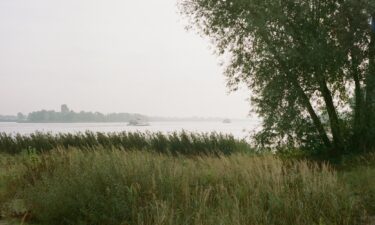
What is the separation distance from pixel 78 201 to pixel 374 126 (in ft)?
40.9

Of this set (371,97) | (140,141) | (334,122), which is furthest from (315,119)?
(140,141)

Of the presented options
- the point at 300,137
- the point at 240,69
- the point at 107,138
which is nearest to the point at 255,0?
the point at 240,69

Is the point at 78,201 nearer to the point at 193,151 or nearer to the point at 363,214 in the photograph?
the point at 363,214

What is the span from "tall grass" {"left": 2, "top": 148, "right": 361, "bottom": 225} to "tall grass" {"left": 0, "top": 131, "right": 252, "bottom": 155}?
9353 millimetres

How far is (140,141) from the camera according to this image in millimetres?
22000

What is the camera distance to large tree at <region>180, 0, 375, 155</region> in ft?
52.2

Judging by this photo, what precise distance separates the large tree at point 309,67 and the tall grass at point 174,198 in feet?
27.5

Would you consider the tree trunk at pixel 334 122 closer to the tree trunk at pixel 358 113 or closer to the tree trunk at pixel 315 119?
the tree trunk at pixel 315 119

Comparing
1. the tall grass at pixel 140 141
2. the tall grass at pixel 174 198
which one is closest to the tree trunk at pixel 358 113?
the tall grass at pixel 140 141

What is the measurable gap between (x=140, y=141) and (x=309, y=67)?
31.5 feet

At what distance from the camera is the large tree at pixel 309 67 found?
1591 centimetres

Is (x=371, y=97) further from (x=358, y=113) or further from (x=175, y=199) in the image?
(x=175, y=199)

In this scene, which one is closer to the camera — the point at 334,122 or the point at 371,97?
the point at 371,97

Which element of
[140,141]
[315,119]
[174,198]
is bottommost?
[174,198]
